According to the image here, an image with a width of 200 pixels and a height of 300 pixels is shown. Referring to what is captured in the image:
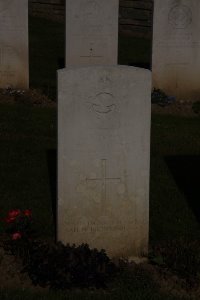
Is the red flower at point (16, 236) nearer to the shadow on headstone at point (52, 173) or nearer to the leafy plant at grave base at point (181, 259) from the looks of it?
the leafy plant at grave base at point (181, 259)

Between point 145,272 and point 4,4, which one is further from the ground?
point 4,4

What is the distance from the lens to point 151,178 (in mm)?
8680

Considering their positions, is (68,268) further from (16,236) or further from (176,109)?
(176,109)

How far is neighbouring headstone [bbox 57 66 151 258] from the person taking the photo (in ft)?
19.5

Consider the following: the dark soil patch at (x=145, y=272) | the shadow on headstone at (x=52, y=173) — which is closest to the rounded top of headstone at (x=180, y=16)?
the shadow on headstone at (x=52, y=173)

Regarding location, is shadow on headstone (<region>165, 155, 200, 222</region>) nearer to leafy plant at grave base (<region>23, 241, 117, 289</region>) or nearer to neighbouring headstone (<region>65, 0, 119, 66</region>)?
leafy plant at grave base (<region>23, 241, 117, 289</region>)

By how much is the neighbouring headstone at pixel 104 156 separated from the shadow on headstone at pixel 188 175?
1398 mm

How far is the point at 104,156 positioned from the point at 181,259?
1.11 metres

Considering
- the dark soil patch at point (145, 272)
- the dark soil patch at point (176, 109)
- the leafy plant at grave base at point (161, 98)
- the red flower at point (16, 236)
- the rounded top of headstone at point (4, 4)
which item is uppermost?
the rounded top of headstone at point (4, 4)

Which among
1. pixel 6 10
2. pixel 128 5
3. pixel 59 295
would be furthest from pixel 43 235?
pixel 128 5

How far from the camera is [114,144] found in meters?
6.10

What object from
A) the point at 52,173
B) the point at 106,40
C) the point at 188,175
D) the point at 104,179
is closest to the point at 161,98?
the point at 106,40

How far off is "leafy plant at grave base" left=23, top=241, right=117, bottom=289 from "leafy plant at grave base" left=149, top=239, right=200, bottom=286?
19.7 inches

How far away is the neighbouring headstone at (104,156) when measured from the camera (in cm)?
Answer: 596
